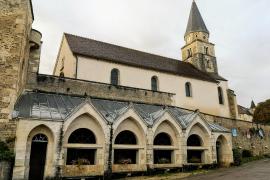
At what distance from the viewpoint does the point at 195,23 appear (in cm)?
4559

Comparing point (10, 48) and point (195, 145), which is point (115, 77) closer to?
point (195, 145)

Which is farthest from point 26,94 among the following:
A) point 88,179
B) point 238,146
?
point 238,146

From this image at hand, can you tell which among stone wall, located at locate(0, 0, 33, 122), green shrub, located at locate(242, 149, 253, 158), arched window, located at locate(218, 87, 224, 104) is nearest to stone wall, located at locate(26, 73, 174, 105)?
stone wall, located at locate(0, 0, 33, 122)

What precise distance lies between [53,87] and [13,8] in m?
6.71

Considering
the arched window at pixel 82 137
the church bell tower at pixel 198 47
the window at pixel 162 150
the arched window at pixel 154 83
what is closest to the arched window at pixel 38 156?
the arched window at pixel 82 137

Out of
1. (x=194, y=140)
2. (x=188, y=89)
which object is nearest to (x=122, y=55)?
(x=188, y=89)

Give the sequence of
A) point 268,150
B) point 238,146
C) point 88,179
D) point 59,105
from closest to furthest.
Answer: point 88,179 < point 59,105 < point 238,146 < point 268,150

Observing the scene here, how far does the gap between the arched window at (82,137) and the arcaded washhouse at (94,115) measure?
0.07 meters

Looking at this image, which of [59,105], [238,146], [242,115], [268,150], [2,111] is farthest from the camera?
[242,115]

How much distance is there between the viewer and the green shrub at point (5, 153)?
44.9 feet

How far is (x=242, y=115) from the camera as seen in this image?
70125mm

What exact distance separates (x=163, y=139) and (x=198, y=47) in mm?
26132

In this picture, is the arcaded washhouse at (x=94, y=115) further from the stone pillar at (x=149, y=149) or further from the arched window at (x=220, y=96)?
the arched window at (x=220, y=96)

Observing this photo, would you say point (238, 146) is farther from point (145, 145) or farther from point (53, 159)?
point (53, 159)
